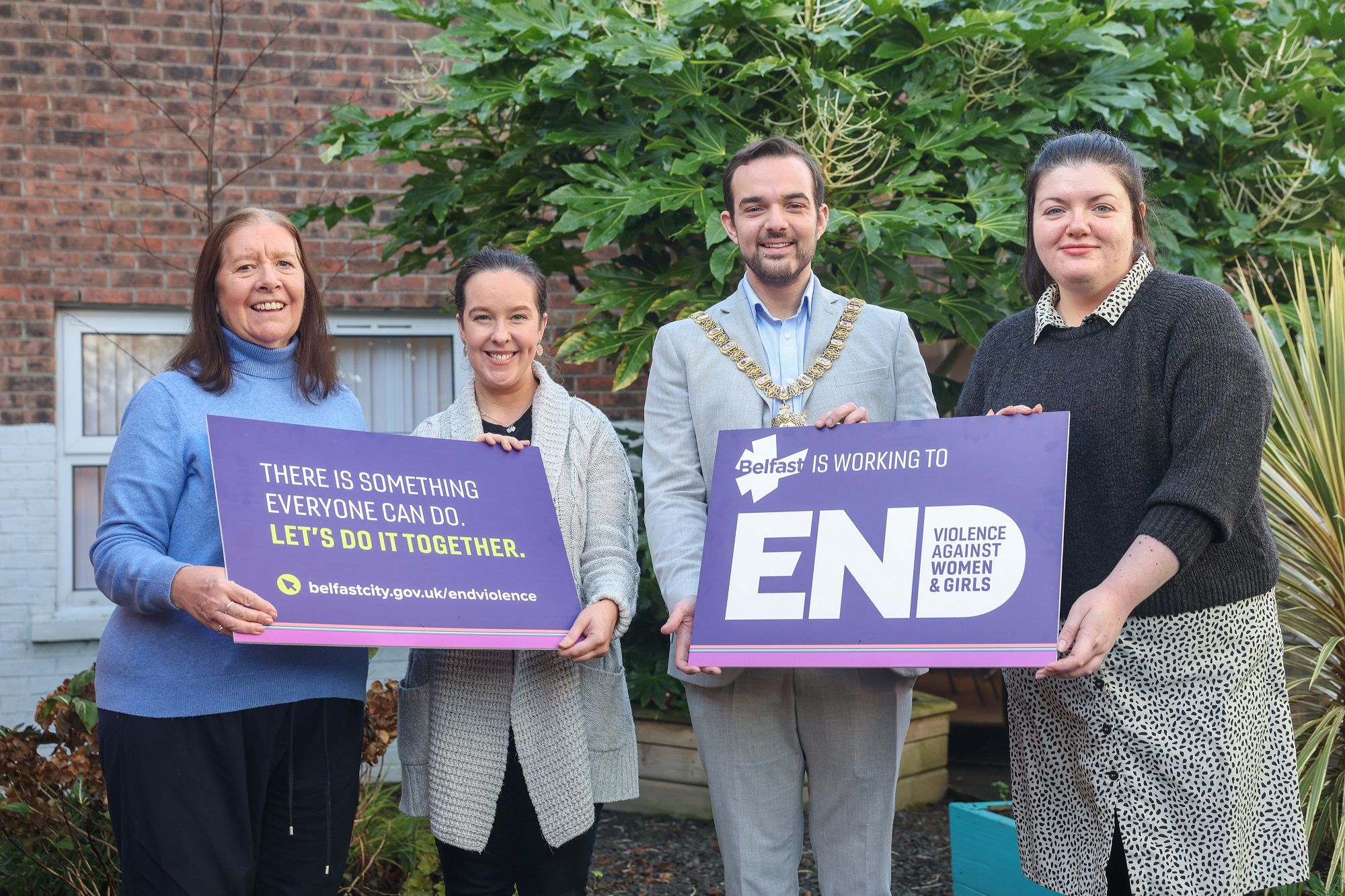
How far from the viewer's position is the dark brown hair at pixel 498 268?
2750 mm

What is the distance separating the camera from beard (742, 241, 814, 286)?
2615mm

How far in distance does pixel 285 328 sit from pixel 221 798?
97 centimetres

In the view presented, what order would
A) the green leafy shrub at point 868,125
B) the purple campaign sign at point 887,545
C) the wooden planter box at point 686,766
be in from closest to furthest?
the purple campaign sign at point 887,545 < the green leafy shrub at point 868,125 < the wooden planter box at point 686,766

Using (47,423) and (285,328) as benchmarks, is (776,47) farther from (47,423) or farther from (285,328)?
(47,423)

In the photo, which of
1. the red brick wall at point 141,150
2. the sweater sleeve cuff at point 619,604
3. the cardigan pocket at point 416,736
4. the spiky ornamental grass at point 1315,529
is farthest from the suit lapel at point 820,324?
the red brick wall at point 141,150

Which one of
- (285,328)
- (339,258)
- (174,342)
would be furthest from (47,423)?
(285,328)

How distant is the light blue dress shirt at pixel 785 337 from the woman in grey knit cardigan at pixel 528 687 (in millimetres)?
432

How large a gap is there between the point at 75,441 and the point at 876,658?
16.4ft

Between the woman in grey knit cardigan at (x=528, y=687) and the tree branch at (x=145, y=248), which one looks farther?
the tree branch at (x=145, y=248)

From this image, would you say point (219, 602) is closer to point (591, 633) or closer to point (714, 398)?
point (591, 633)

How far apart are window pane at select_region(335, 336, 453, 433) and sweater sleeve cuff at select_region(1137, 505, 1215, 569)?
4812 millimetres

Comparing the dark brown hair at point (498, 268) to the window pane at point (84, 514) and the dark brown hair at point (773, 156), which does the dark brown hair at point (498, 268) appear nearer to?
the dark brown hair at point (773, 156)

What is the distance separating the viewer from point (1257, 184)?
4867 mm

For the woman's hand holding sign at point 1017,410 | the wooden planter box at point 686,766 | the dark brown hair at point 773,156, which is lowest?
the wooden planter box at point 686,766
